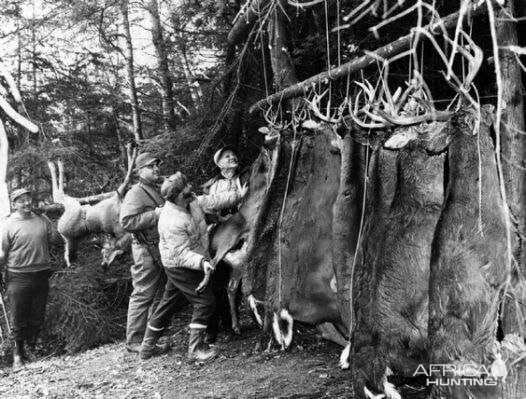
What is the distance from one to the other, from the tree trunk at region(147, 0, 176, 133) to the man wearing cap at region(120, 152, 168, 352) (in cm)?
200

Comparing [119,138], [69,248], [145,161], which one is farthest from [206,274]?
[119,138]

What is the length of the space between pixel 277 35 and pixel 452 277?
3.23 metres

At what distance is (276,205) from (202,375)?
1.69 metres

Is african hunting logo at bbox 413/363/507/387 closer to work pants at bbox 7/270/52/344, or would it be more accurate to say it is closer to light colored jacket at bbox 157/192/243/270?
light colored jacket at bbox 157/192/243/270

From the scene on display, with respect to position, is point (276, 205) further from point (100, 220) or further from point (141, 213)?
point (100, 220)

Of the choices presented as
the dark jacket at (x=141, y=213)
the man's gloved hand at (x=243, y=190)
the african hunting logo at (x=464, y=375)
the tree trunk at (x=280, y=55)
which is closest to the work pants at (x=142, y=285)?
the dark jacket at (x=141, y=213)

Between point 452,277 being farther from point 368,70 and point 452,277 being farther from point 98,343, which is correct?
point 98,343

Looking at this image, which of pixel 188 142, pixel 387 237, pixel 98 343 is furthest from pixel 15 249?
pixel 387 237

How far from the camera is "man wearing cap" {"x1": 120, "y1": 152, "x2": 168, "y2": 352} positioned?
5.71 metres

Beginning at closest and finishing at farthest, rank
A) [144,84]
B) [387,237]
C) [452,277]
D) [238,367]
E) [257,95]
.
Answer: [452,277], [387,237], [238,367], [257,95], [144,84]

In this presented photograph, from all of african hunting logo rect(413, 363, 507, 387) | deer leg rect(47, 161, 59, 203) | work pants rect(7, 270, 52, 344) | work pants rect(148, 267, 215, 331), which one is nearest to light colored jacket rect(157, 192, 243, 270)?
work pants rect(148, 267, 215, 331)

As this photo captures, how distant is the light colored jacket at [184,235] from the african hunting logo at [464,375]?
2.95 meters

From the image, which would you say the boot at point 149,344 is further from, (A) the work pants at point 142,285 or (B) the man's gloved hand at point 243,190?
(B) the man's gloved hand at point 243,190

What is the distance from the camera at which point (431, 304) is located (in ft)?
8.74
